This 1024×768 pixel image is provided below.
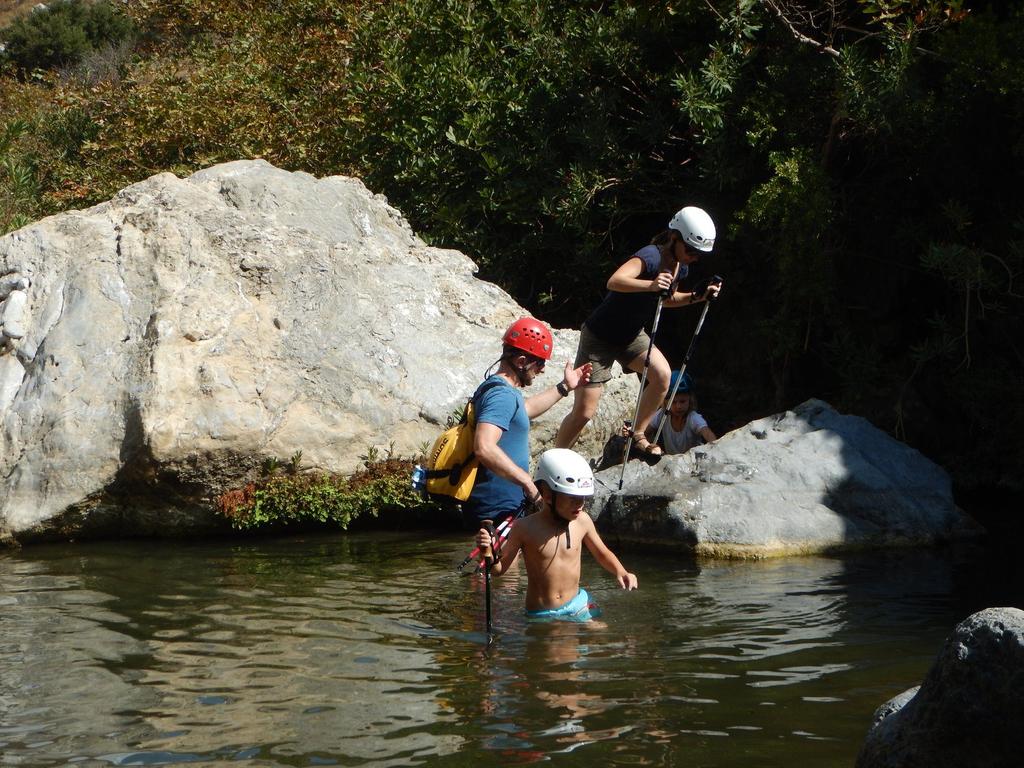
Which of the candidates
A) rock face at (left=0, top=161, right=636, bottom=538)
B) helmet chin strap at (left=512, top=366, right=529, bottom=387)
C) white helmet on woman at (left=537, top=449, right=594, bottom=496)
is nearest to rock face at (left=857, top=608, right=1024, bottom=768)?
white helmet on woman at (left=537, top=449, right=594, bottom=496)

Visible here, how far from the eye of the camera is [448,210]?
14109 mm

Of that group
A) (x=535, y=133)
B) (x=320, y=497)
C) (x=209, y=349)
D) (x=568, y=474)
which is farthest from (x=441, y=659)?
(x=535, y=133)

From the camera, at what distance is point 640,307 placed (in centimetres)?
946

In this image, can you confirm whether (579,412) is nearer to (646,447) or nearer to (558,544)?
(646,447)

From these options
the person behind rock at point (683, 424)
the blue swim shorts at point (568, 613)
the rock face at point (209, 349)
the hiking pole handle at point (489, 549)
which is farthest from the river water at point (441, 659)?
the person behind rock at point (683, 424)

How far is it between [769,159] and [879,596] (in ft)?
17.9

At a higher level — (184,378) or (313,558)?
(184,378)

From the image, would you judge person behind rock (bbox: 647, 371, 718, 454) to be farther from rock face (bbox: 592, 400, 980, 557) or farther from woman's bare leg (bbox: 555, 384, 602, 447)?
woman's bare leg (bbox: 555, 384, 602, 447)

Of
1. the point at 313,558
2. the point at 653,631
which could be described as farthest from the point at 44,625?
the point at 653,631

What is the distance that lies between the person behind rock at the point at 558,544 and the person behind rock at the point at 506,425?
172 mm

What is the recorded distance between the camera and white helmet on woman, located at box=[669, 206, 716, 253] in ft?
29.2

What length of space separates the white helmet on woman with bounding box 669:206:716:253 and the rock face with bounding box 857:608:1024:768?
5120mm

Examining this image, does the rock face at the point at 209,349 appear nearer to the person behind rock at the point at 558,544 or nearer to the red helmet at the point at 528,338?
the red helmet at the point at 528,338

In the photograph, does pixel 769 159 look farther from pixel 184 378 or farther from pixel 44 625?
pixel 44 625
